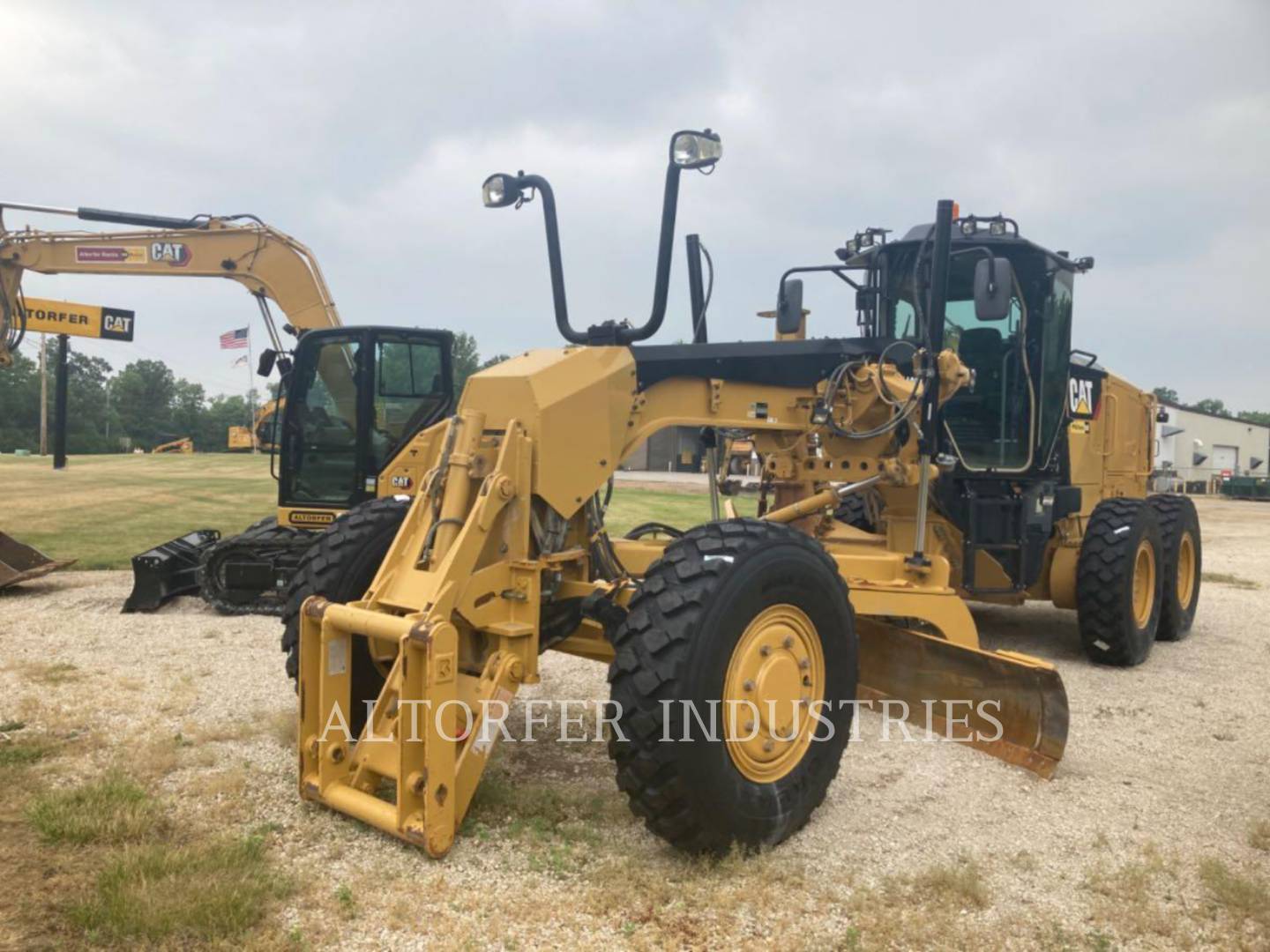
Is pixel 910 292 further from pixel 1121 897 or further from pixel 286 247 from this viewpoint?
pixel 286 247

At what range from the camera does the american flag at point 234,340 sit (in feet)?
104

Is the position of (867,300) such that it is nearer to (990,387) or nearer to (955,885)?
(990,387)

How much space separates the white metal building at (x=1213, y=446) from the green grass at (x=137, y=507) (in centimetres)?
3419

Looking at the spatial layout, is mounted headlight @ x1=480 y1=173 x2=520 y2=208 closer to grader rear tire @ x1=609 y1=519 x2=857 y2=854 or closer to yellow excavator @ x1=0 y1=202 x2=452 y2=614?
grader rear tire @ x1=609 y1=519 x2=857 y2=854

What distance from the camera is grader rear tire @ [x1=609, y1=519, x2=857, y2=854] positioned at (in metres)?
3.37

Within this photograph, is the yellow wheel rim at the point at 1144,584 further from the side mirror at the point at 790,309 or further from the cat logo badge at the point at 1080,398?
the side mirror at the point at 790,309

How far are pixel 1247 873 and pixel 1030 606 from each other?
6.58 m

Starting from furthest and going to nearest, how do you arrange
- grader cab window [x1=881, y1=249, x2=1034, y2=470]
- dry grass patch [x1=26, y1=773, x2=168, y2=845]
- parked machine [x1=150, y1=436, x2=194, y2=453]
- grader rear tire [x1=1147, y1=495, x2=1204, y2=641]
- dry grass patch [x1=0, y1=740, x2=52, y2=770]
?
parked machine [x1=150, y1=436, x2=194, y2=453], grader rear tire [x1=1147, y1=495, x2=1204, y2=641], grader cab window [x1=881, y1=249, x2=1034, y2=470], dry grass patch [x1=0, y1=740, x2=52, y2=770], dry grass patch [x1=26, y1=773, x2=168, y2=845]

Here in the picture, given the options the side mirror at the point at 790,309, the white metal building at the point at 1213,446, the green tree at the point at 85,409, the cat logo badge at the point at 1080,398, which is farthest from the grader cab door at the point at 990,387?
the green tree at the point at 85,409

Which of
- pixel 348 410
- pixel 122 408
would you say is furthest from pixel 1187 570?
pixel 122 408

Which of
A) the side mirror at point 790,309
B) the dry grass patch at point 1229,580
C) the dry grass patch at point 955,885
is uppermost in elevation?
the side mirror at point 790,309

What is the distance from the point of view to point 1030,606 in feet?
32.5

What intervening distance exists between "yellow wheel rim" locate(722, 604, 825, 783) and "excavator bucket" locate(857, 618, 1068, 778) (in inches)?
44.0

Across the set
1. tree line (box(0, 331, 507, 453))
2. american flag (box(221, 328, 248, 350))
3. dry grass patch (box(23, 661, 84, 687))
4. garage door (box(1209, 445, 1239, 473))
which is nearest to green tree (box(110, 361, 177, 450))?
tree line (box(0, 331, 507, 453))
